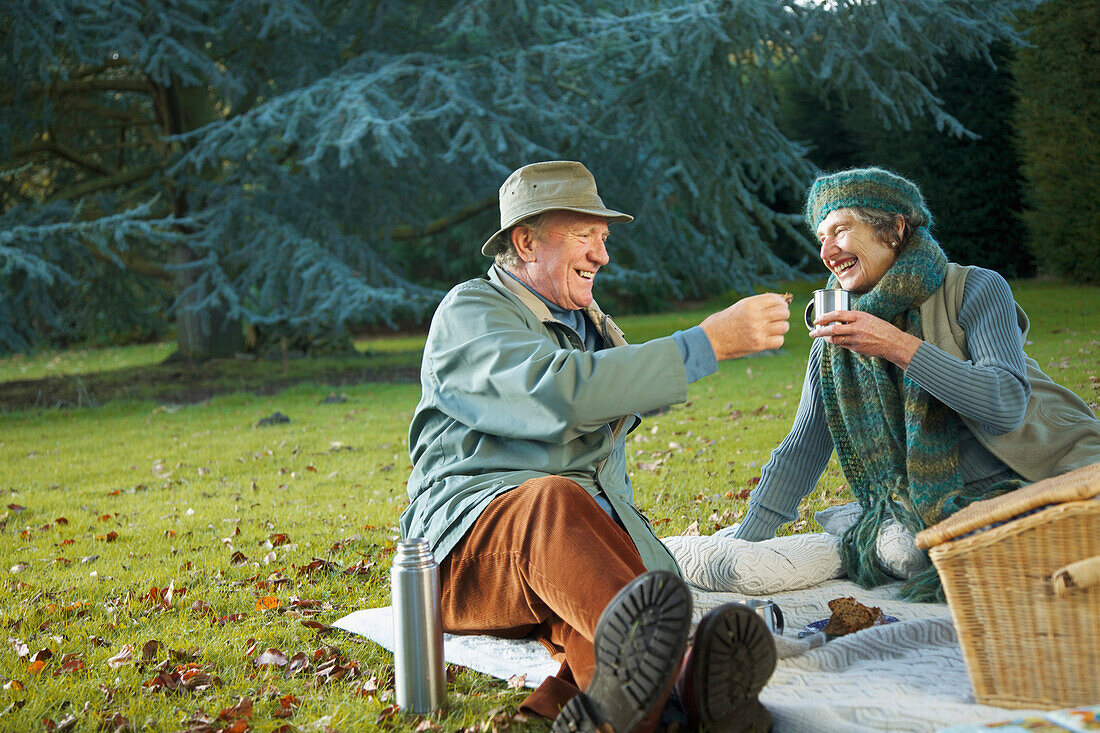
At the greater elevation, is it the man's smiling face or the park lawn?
the man's smiling face

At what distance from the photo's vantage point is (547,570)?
8.01 ft

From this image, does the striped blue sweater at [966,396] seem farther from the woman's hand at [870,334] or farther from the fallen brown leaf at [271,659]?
the fallen brown leaf at [271,659]

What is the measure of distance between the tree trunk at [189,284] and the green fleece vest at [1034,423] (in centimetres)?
1090

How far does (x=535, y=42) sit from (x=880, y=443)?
10115mm

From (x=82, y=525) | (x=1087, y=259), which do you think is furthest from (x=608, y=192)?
(x=82, y=525)

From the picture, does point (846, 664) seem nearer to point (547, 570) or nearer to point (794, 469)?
point (547, 570)

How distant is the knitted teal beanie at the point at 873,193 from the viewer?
3213 millimetres

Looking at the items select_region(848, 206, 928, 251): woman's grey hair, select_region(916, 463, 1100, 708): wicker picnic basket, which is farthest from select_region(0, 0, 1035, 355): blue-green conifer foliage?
select_region(916, 463, 1100, 708): wicker picnic basket

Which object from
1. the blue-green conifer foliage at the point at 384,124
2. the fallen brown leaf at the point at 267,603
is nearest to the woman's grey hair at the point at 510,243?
the fallen brown leaf at the point at 267,603

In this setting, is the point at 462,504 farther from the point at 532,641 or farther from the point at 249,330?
the point at 249,330

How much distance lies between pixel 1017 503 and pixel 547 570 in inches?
45.2

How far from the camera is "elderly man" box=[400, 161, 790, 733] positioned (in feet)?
6.95

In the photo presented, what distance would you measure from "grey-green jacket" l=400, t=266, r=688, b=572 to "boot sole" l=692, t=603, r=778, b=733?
23.8 inches

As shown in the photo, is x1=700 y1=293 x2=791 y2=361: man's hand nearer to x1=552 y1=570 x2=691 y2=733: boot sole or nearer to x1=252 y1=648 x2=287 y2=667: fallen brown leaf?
x1=552 y1=570 x2=691 y2=733: boot sole
